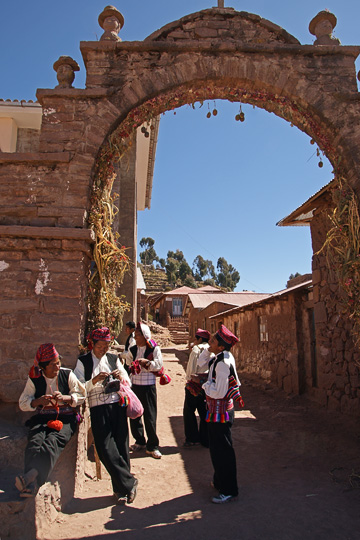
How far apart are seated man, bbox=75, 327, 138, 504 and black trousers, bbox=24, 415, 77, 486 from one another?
289 mm

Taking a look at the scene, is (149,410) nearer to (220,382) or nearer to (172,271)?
(220,382)

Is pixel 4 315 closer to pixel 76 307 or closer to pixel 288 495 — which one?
pixel 76 307

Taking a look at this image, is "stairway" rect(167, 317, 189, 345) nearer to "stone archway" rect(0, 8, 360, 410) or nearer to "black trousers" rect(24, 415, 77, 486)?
"stone archway" rect(0, 8, 360, 410)

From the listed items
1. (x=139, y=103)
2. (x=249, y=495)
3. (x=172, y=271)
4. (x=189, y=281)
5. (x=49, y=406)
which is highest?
(x=172, y=271)

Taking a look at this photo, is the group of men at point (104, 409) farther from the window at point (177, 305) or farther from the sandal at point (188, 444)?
the window at point (177, 305)

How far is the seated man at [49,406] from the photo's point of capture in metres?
3.18

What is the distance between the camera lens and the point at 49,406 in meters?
3.43

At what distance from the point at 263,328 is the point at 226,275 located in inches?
2510

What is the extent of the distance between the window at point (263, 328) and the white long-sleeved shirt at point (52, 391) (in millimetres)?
8582

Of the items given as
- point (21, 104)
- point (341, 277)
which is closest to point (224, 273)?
point (21, 104)

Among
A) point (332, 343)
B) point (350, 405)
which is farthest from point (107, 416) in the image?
point (332, 343)

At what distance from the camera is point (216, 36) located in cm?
516

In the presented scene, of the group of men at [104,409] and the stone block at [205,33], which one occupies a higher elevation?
the stone block at [205,33]

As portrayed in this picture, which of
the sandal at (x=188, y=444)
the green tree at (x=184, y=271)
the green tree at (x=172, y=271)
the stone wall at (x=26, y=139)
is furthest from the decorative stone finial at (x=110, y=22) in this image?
the green tree at (x=184, y=271)
